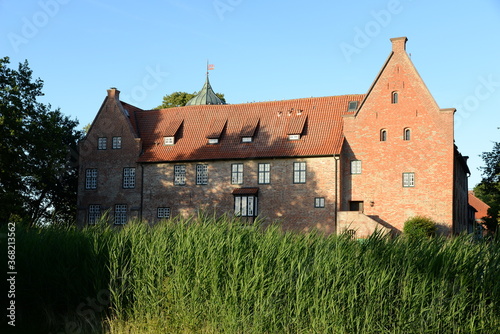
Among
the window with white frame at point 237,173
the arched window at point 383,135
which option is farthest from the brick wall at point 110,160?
the arched window at point 383,135

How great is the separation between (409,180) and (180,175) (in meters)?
14.5

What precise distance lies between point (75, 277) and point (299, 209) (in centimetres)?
2272

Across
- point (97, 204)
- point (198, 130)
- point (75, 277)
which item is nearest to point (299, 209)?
point (198, 130)

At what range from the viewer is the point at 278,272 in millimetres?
12109

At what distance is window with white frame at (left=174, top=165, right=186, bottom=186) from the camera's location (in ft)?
127

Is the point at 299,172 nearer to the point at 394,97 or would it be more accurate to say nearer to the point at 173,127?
the point at 394,97

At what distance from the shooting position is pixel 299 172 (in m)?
36.3

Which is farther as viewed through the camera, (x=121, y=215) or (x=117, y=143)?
(x=117, y=143)

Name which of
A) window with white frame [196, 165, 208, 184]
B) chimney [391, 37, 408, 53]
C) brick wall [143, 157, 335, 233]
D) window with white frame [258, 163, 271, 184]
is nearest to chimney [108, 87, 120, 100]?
brick wall [143, 157, 335, 233]

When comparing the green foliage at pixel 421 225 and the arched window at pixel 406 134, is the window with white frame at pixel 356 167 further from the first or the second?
the green foliage at pixel 421 225

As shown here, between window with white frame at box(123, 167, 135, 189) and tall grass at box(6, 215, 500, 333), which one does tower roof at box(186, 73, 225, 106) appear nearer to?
window with white frame at box(123, 167, 135, 189)

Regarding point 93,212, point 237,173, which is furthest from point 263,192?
point 93,212

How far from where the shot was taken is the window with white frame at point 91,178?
4066 centimetres

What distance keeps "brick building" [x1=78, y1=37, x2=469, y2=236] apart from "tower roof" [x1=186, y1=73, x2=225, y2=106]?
10991mm
